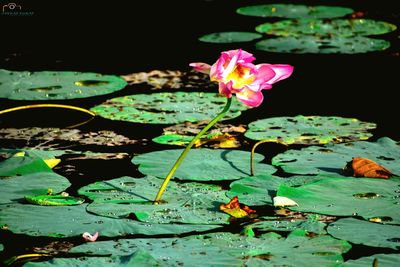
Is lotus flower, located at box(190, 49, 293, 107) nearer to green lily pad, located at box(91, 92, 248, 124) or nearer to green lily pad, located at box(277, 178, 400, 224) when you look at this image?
green lily pad, located at box(277, 178, 400, 224)

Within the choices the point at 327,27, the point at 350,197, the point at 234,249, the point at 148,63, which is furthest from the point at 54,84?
the point at 327,27

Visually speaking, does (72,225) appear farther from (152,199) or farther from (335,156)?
(335,156)

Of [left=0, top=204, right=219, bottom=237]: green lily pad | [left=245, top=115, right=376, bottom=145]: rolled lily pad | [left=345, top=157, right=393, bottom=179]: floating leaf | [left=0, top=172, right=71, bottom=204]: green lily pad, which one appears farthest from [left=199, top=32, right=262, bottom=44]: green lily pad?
[left=0, top=204, right=219, bottom=237]: green lily pad

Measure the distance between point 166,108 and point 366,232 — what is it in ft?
5.69

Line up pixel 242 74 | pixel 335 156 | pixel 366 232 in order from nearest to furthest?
pixel 366 232
pixel 242 74
pixel 335 156

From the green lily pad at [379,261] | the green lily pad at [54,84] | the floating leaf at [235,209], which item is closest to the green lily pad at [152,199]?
the floating leaf at [235,209]

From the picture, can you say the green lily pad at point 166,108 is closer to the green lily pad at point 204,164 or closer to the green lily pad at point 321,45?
the green lily pad at point 204,164

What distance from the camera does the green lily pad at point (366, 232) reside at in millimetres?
2688

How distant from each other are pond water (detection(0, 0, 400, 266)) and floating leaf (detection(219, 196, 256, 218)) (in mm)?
60

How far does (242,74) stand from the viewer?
2887mm

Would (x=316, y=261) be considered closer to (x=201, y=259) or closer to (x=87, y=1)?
(x=201, y=259)

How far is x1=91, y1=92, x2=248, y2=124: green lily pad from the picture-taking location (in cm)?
419

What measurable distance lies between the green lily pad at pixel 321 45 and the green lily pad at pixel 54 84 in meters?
1.48

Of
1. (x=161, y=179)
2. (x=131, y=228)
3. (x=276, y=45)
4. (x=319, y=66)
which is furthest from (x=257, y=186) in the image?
(x=276, y=45)
